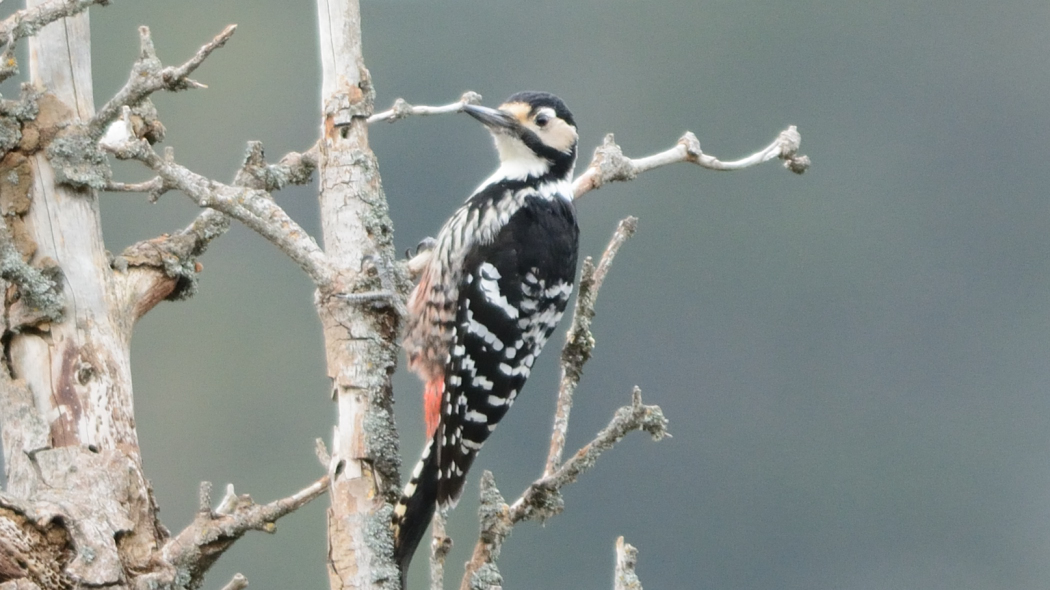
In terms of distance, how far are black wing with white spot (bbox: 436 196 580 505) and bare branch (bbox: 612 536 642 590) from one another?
1.42 metres

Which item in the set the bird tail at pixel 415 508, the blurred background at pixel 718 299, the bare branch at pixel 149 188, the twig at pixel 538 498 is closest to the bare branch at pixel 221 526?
the bird tail at pixel 415 508

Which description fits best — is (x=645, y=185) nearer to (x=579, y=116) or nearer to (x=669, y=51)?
(x=579, y=116)

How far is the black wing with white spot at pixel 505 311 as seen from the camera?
17.7 feet

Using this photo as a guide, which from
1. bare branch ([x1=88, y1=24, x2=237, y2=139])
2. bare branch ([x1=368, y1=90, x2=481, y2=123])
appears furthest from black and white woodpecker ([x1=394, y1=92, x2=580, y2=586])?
bare branch ([x1=88, y1=24, x2=237, y2=139])

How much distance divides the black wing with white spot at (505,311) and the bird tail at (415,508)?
0.27 meters

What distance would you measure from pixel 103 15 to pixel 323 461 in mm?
30084

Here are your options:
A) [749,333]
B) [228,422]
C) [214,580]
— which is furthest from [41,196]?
[749,333]

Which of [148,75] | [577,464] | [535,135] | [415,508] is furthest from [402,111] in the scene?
[535,135]

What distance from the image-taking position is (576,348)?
4.60 metres

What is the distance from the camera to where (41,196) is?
4.38 m

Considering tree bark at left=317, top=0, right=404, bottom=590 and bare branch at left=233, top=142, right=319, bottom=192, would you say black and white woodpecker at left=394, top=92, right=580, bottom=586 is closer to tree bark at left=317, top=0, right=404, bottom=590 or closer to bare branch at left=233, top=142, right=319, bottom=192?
bare branch at left=233, top=142, right=319, bottom=192

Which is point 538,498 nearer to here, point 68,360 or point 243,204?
point 243,204

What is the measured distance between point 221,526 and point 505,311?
1684mm

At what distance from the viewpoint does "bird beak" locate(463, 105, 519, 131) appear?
5.50m
